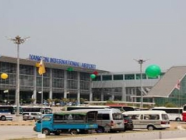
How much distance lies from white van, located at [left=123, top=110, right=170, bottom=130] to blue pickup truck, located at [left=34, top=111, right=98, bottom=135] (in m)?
7.66

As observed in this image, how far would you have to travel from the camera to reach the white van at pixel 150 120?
36562 mm

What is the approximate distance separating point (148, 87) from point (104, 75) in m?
15.4

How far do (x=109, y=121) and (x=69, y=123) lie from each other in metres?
3.19

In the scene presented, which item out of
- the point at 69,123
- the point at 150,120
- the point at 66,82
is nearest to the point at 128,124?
the point at 150,120

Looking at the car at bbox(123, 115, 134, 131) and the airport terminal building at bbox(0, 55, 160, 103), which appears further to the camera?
the airport terminal building at bbox(0, 55, 160, 103)

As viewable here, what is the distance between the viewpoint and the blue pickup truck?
30.2 m

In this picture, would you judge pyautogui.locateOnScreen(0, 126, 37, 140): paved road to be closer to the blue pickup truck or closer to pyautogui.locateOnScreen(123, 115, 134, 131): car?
the blue pickup truck

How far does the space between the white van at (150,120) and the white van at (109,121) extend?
18.1 ft

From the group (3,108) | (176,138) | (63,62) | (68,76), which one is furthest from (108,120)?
(68,76)

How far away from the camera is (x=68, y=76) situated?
11688 cm

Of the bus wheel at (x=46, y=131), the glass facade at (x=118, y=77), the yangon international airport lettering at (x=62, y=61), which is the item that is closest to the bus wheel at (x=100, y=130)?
the bus wheel at (x=46, y=131)

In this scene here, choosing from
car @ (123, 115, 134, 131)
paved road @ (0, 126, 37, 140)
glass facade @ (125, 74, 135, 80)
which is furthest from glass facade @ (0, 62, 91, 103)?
car @ (123, 115, 134, 131)

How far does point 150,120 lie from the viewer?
3706 centimetres

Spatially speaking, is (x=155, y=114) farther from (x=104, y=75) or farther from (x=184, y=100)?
(x=104, y=75)
